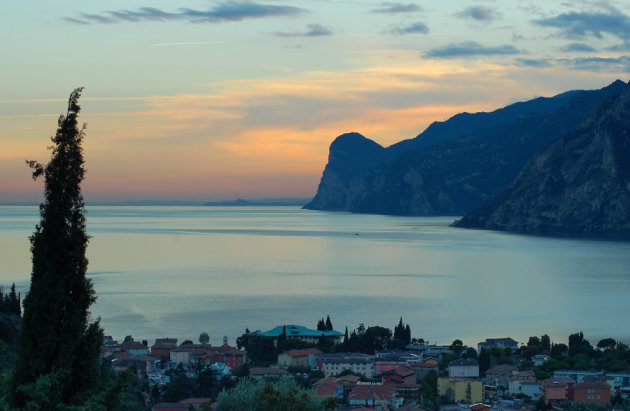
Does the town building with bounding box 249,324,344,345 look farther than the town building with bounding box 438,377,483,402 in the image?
Yes

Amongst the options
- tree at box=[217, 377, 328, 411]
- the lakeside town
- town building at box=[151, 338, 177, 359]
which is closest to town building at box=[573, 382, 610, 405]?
the lakeside town

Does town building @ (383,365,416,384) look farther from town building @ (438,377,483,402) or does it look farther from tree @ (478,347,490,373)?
tree @ (478,347,490,373)

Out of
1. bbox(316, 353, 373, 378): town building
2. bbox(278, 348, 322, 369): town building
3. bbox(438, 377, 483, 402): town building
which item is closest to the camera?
bbox(438, 377, 483, 402): town building

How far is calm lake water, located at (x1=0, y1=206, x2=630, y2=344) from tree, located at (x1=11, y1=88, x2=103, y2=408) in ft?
137

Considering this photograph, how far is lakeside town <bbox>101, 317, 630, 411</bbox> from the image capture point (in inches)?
1308

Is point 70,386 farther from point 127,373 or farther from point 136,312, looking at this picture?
point 136,312

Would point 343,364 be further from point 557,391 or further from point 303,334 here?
point 557,391

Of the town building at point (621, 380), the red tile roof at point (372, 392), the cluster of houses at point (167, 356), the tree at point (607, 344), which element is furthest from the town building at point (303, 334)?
the town building at point (621, 380)

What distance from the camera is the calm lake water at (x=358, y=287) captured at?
184 feet

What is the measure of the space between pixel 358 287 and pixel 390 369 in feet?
115

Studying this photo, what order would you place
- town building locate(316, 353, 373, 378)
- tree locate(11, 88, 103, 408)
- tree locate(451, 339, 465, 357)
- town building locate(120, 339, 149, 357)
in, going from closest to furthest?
tree locate(11, 88, 103, 408)
town building locate(316, 353, 373, 378)
town building locate(120, 339, 149, 357)
tree locate(451, 339, 465, 357)

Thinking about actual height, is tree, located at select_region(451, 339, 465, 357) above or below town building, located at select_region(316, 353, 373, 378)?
above

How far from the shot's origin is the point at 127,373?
29.0ft

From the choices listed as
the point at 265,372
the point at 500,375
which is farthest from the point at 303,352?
the point at 500,375
